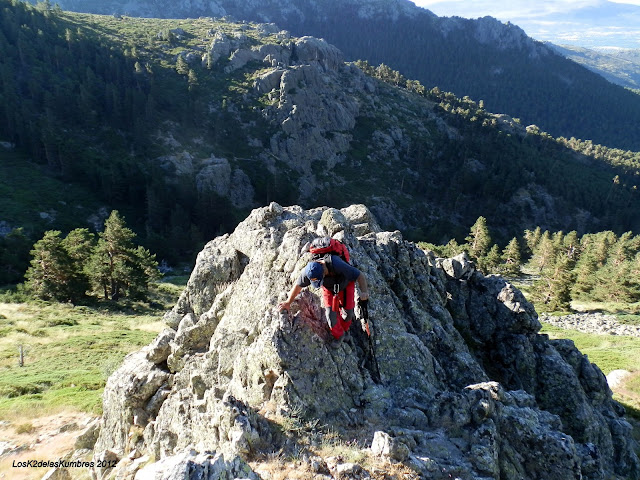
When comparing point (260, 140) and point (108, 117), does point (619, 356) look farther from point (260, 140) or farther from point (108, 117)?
point (108, 117)

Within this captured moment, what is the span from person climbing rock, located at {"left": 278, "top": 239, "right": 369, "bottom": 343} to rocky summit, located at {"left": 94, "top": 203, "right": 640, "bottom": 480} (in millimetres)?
537

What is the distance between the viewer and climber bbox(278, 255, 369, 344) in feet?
30.3

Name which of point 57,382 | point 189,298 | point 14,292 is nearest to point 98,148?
point 14,292

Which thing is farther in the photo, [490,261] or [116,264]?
[490,261]

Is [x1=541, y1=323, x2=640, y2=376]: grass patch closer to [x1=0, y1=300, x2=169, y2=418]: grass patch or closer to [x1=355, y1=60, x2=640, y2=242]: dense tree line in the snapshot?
[x1=0, y1=300, x2=169, y2=418]: grass patch

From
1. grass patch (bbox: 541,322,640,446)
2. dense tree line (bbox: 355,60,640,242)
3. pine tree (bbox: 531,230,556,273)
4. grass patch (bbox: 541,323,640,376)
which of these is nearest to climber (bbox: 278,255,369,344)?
grass patch (bbox: 541,322,640,446)

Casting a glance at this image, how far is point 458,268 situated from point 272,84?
13252cm

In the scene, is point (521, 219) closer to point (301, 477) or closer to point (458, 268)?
point (458, 268)

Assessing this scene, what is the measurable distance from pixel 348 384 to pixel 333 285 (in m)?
2.66

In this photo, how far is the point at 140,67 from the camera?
119750 millimetres

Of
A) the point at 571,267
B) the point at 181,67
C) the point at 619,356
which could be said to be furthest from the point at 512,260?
the point at 181,67

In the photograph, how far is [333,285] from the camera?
9.44m

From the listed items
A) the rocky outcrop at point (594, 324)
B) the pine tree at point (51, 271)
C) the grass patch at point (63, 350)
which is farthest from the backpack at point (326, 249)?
the rocky outcrop at point (594, 324)

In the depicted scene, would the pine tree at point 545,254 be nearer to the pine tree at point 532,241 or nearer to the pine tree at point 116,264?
the pine tree at point 532,241
